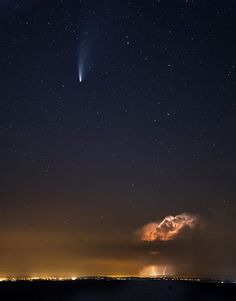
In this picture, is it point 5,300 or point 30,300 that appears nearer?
point 5,300
